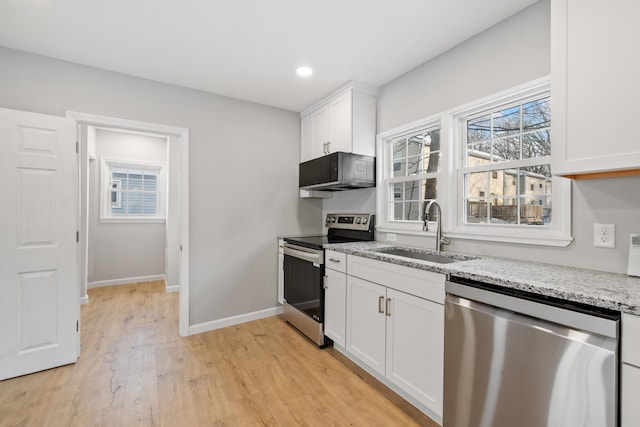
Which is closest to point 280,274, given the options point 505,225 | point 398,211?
point 398,211

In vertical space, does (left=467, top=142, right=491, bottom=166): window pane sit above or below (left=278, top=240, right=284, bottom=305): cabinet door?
above

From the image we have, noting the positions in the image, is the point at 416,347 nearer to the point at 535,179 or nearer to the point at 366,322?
the point at 366,322

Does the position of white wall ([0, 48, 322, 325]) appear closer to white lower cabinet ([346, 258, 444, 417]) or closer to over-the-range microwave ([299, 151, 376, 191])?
over-the-range microwave ([299, 151, 376, 191])

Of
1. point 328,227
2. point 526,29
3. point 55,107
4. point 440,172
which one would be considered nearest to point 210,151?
point 55,107

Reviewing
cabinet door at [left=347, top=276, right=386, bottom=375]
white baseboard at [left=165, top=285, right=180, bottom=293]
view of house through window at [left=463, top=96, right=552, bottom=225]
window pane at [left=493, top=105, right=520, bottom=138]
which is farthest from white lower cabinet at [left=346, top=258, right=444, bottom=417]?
white baseboard at [left=165, top=285, right=180, bottom=293]

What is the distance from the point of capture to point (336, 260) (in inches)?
97.0

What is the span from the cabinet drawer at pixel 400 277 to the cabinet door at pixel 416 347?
45 mm

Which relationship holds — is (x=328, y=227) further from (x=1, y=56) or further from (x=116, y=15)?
(x=1, y=56)

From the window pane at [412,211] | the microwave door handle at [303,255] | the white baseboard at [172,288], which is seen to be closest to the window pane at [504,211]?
the window pane at [412,211]

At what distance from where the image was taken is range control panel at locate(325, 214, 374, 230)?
115 inches

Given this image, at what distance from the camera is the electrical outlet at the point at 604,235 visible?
4.78 feet

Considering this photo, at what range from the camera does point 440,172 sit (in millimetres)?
2318

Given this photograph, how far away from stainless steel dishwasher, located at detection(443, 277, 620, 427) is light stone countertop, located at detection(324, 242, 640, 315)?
5 centimetres

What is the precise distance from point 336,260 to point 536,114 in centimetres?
174
